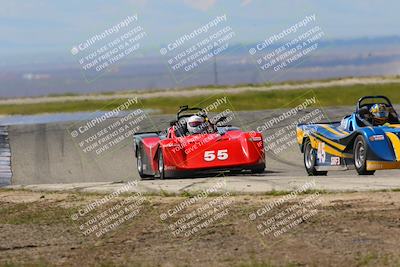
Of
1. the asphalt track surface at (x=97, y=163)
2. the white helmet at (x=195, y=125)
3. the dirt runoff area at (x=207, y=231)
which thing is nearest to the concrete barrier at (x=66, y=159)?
the asphalt track surface at (x=97, y=163)

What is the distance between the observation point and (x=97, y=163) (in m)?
24.8

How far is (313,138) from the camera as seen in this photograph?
62.7ft

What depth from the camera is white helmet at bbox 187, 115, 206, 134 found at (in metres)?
20.0

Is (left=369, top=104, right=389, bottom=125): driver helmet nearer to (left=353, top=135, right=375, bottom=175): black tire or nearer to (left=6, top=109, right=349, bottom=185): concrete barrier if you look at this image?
(left=353, top=135, right=375, bottom=175): black tire

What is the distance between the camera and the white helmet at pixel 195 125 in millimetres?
20016

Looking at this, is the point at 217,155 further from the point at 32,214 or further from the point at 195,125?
the point at 32,214

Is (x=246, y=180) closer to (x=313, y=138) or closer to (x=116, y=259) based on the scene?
(x=313, y=138)

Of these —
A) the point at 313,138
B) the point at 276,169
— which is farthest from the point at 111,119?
the point at 313,138

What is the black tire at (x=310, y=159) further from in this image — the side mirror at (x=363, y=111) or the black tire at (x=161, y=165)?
the black tire at (x=161, y=165)

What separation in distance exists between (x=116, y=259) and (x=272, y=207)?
2.96 meters

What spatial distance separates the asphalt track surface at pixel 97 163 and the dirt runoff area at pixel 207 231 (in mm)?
1810

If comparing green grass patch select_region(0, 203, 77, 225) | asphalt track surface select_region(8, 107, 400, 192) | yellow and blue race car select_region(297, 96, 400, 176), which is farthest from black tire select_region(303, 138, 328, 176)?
green grass patch select_region(0, 203, 77, 225)

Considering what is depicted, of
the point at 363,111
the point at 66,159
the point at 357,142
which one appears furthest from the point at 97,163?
the point at 357,142

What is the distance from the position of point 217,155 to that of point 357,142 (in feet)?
9.85
